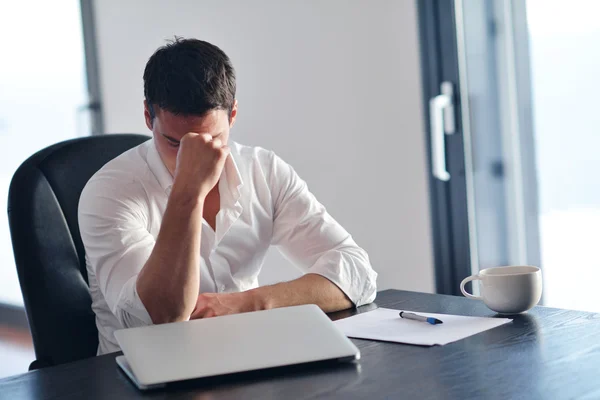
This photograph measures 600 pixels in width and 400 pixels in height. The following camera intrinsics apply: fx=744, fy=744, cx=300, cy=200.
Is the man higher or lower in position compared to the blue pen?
higher

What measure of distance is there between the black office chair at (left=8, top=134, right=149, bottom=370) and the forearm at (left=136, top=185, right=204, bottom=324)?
28 centimetres

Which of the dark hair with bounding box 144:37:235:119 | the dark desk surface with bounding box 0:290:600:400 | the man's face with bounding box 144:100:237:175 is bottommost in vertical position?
the dark desk surface with bounding box 0:290:600:400

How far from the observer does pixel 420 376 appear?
0.93 metres

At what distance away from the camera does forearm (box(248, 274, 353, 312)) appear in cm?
139

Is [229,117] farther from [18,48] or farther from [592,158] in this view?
[18,48]

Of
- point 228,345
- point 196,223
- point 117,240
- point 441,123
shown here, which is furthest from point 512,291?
point 441,123

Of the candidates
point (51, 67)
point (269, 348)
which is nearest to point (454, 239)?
point (269, 348)

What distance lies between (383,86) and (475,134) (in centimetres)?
39

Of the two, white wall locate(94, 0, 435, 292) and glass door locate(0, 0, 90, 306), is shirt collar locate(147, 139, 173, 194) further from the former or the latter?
glass door locate(0, 0, 90, 306)

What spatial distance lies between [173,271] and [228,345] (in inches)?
13.5

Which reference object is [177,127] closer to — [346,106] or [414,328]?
[414,328]

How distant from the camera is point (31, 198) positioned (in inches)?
61.3

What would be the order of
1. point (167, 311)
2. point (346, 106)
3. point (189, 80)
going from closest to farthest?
point (167, 311) → point (189, 80) → point (346, 106)

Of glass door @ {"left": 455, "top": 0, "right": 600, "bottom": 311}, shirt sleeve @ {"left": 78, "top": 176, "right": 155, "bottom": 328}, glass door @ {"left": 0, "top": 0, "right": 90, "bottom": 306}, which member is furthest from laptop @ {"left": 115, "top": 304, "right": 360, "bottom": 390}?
glass door @ {"left": 0, "top": 0, "right": 90, "bottom": 306}
